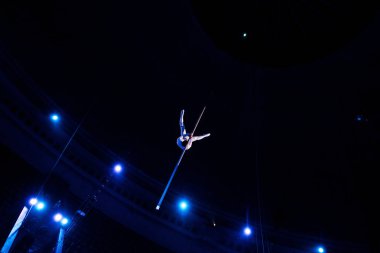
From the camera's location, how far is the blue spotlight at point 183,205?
10.3 meters

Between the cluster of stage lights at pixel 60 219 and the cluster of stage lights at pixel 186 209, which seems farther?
the cluster of stage lights at pixel 186 209

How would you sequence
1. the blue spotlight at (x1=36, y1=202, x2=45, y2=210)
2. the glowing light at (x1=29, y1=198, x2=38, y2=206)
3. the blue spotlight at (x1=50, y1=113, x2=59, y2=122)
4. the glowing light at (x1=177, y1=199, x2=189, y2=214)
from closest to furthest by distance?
the glowing light at (x1=29, y1=198, x2=38, y2=206) < the blue spotlight at (x1=36, y1=202, x2=45, y2=210) < the blue spotlight at (x1=50, y1=113, x2=59, y2=122) < the glowing light at (x1=177, y1=199, x2=189, y2=214)

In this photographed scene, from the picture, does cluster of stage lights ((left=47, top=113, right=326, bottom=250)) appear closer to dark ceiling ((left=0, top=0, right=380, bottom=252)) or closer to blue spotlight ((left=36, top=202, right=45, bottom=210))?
blue spotlight ((left=36, top=202, right=45, bottom=210))

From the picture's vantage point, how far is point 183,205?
10.5m

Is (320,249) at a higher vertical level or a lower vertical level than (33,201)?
higher

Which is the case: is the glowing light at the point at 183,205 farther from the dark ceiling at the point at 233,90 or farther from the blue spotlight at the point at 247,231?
the blue spotlight at the point at 247,231

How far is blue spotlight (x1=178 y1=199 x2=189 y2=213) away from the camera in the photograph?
33.9 ft

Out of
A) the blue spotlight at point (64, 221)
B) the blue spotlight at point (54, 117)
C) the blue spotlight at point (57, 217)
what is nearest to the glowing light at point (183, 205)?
the blue spotlight at point (64, 221)

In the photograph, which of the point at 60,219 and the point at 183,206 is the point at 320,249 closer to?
the point at 183,206

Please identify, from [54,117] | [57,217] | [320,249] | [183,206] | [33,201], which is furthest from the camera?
[320,249]

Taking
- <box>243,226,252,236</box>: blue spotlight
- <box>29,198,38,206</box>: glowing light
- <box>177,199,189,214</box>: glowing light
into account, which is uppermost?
<box>243,226,252,236</box>: blue spotlight

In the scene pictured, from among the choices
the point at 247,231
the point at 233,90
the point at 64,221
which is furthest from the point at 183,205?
the point at 233,90

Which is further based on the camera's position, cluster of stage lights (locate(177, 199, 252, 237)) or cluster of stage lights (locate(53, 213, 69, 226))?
cluster of stage lights (locate(177, 199, 252, 237))

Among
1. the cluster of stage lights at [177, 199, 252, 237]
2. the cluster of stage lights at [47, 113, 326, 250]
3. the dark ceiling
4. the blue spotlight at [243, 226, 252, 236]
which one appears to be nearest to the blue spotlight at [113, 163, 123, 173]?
the cluster of stage lights at [47, 113, 326, 250]
